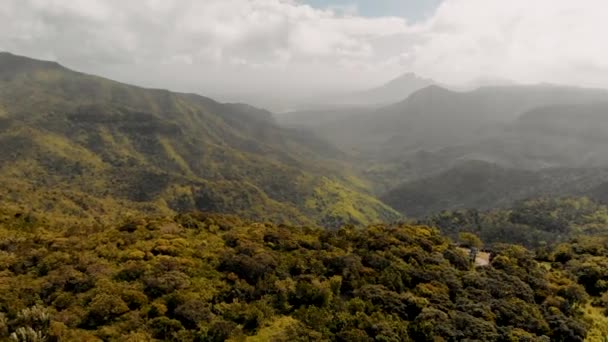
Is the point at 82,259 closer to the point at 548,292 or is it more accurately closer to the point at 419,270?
the point at 419,270

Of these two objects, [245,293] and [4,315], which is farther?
[245,293]

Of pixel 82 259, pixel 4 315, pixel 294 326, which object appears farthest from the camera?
pixel 82 259

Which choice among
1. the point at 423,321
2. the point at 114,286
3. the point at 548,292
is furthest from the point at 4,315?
the point at 548,292

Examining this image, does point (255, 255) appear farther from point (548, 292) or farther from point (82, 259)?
point (548, 292)

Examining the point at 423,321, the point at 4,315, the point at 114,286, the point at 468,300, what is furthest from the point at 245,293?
the point at 468,300

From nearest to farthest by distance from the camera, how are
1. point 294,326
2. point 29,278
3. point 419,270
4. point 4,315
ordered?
1. point 4,315
2. point 294,326
3. point 29,278
4. point 419,270

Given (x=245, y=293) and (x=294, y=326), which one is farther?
(x=245, y=293)
